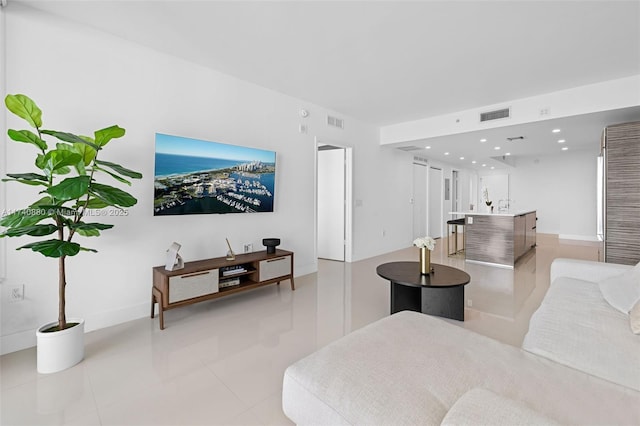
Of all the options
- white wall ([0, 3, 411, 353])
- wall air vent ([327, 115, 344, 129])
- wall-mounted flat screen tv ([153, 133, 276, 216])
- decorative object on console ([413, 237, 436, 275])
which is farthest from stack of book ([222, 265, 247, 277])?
wall air vent ([327, 115, 344, 129])

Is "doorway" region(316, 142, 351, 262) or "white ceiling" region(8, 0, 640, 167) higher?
"white ceiling" region(8, 0, 640, 167)

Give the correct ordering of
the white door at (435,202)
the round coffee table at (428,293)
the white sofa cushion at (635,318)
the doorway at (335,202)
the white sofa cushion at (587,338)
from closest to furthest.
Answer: the white sofa cushion at (587,338)
the white sofa cushion at (635,318)
the round coffee table at (428,293)
the doorway at (335,202)
the white door at (435,202)

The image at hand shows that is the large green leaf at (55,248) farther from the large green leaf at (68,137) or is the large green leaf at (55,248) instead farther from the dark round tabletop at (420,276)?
the dark round tabletop at (420,276)

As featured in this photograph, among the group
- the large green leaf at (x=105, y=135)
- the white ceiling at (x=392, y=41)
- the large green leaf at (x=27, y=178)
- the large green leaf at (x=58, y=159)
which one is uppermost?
the white ceiling at (x=392, y=41)

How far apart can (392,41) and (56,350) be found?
3691 mm

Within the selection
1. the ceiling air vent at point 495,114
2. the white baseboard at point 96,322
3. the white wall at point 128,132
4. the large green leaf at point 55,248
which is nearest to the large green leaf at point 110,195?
the large green leaf at point 55,248

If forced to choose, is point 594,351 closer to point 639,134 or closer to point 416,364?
point 416,364

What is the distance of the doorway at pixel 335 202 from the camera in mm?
5328

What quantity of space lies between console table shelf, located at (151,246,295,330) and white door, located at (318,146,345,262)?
1948mm

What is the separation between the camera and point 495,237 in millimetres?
5246

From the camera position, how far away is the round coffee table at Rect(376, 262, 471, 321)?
268 cm

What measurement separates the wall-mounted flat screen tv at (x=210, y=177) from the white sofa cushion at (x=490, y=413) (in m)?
2.96

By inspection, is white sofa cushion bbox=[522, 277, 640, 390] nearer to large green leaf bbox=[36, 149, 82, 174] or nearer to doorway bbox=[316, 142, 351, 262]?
large green leaf bbox=[36, 149, 82, 174]

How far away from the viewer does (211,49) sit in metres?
2.97
